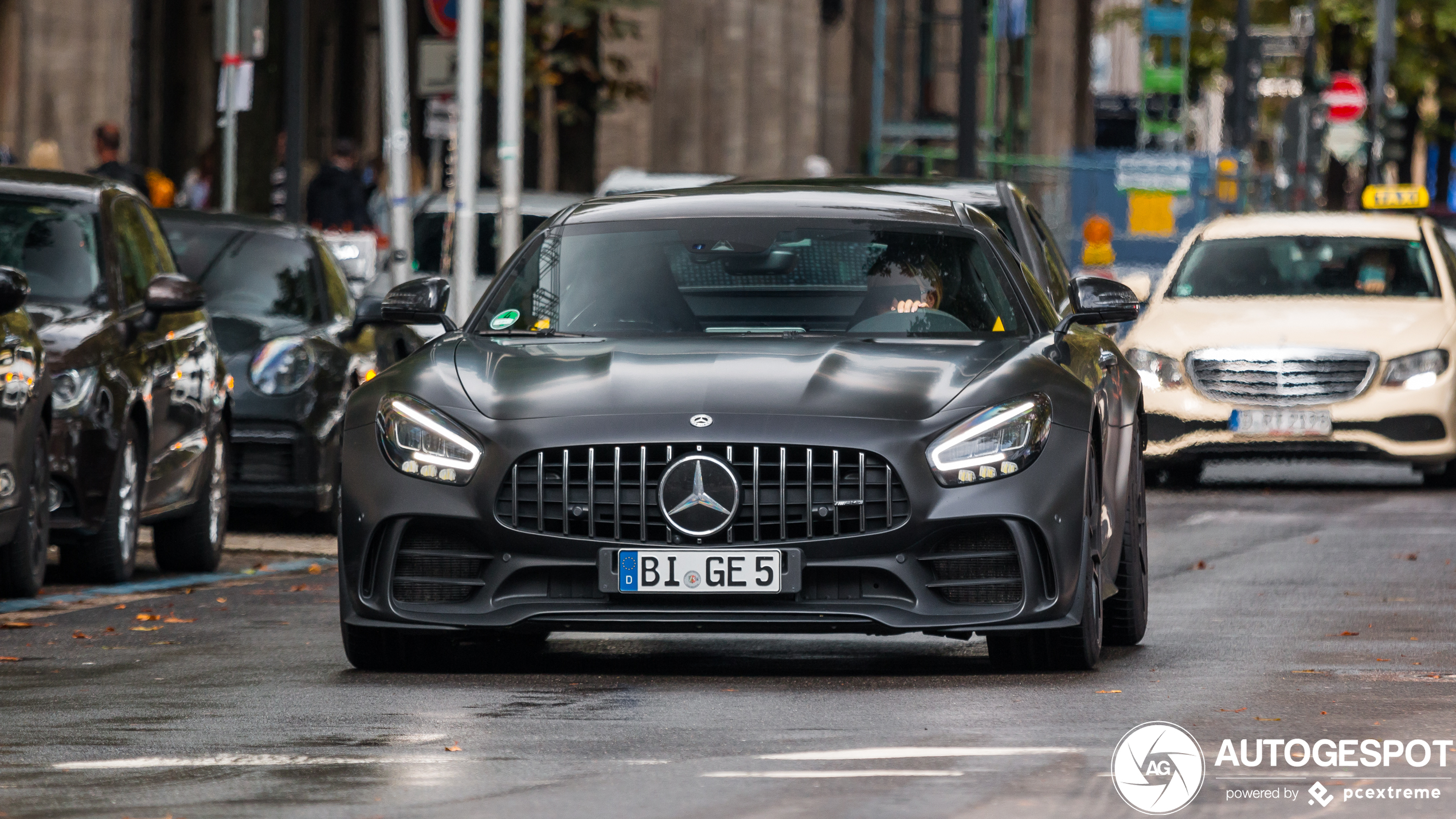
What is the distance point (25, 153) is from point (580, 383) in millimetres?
23971

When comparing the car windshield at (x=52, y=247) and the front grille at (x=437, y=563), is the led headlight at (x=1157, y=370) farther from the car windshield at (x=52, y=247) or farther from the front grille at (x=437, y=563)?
the front grille at (x=437, y=563)

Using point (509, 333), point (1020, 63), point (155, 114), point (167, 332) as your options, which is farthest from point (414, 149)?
point (509, 333)

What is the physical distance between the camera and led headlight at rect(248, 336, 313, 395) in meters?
15.6

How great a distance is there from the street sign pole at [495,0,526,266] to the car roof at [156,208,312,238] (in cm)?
352

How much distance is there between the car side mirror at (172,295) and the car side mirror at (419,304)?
2.86m

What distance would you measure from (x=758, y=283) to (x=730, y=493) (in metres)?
1.41

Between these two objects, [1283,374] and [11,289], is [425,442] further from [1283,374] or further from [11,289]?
[1283,374]

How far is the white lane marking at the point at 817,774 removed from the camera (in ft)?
21.8

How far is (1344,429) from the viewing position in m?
18.5

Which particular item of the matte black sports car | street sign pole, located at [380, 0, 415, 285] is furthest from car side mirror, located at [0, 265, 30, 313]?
street sign pole, located at [380, 0, 415, 285]

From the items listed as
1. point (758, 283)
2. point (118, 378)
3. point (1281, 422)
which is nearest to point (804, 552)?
point (758, 283)

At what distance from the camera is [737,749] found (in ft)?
23.4

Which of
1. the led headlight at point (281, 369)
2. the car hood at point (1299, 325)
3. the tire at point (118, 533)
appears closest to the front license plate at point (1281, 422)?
the car hood at point (1299, 325)

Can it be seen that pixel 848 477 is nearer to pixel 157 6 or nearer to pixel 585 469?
pixel 585 469
